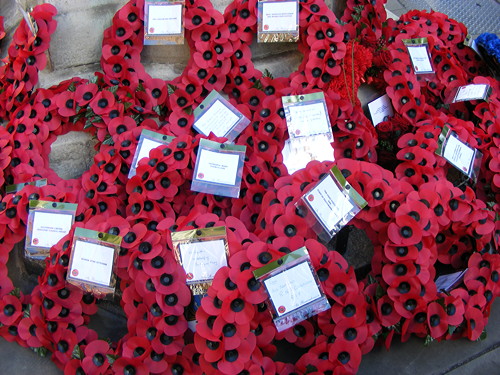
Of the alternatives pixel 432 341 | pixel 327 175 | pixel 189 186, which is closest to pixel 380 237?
pixel 327 175

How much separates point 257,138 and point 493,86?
1287mm

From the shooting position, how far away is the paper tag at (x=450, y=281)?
205cm

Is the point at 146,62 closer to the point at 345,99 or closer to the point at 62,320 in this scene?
the point at 345,99

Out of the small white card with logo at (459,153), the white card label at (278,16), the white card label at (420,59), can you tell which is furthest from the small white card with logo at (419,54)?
the white card label at (278,16)

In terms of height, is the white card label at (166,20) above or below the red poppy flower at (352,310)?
above

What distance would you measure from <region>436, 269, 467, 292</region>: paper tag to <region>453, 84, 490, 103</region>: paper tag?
0.91 meters

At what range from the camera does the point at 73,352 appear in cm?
186

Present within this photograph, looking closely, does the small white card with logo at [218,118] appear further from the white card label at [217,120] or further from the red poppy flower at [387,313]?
the red poppy flower at [387,313]

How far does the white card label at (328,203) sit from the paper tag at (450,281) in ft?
1.59

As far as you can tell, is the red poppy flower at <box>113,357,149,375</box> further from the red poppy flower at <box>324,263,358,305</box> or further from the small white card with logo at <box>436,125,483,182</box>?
the small white card with logo at <box>436,125,483,182</box>

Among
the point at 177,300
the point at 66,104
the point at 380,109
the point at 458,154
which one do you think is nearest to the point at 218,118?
the point at 66,104

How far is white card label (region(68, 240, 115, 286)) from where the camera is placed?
1.84 meters

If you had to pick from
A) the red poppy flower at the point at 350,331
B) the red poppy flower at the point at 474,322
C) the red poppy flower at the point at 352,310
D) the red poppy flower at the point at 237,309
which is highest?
the red poppy flower at the point at 237,309

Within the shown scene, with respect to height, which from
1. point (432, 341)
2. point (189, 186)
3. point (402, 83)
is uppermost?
point (402, 83)
